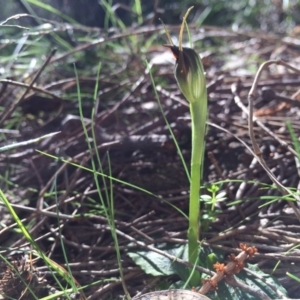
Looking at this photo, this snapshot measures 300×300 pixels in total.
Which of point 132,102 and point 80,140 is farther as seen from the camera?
point 132,102

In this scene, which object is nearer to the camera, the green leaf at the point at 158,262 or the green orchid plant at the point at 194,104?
the green orchid plant at the point at 194,104

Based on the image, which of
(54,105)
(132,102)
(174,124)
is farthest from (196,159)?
(54,105)

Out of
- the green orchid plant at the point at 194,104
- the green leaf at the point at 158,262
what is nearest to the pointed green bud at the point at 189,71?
the green orchid plant at the point at 194,104

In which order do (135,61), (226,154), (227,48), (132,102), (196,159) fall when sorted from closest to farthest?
(196,159)
(226,154)
(132,102)
(135,61)
(227,48)

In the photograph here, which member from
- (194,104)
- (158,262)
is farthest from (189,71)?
(158,262)

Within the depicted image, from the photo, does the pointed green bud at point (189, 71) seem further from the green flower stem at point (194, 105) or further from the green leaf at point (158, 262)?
the green leaf at point (158, 262)

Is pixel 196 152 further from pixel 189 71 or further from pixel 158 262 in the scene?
pixel 158 262

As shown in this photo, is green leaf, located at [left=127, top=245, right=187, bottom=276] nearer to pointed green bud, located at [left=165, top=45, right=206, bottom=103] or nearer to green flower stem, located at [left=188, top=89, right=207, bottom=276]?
green flower stem, located at [left=188, top=89, right=207, bottom=276]

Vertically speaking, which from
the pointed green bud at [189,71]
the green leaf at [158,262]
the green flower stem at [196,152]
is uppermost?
the pointed green bud at [189,71]

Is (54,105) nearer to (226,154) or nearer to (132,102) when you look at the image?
(132,102)
